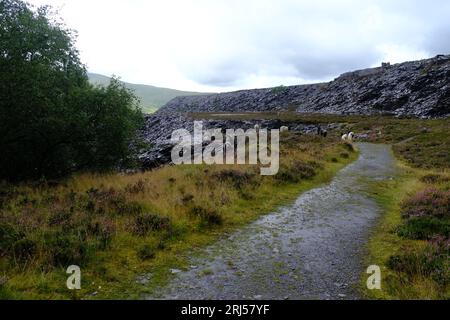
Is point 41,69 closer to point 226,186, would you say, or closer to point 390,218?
point 226,186

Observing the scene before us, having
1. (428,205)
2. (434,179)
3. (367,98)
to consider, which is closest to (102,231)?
(428,205)

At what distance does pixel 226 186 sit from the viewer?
653 inches

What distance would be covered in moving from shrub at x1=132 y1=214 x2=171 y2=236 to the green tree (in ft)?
41.8

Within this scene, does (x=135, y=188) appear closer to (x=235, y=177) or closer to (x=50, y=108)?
(x=235, y=177)

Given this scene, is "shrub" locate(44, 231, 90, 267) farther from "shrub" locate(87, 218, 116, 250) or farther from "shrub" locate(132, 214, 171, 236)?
"shrub" locate(132, 214, 171, 236)

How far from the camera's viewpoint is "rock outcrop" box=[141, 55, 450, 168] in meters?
79.4

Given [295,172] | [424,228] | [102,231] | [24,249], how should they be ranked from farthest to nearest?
1. [295,172]
2. [424,228]
3. [102,231]
4. [24,249]

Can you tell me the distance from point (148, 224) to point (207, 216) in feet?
7.63

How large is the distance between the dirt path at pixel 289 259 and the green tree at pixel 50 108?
50.3ft

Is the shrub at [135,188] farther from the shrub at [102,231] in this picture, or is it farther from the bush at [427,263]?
the bush at [427,263]

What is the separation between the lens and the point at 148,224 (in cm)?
1098

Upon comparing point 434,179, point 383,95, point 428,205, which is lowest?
point 428,205

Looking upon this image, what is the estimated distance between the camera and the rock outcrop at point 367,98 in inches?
3125
